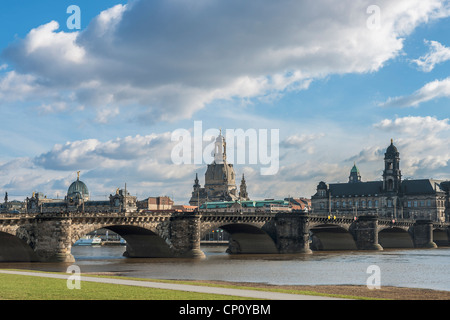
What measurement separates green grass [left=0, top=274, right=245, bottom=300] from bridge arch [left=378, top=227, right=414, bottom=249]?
431 ft

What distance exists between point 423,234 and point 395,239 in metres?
7.54

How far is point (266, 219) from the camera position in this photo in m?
106

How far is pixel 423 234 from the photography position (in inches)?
5940

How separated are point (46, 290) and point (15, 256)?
50865 mm

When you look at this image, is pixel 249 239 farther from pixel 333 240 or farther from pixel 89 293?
pixel 89 293

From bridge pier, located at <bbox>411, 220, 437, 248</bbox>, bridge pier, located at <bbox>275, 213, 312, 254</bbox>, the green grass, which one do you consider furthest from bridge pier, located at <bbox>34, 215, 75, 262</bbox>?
bridge pier, located at <bbox>411, 220, 437, 248</bbox>

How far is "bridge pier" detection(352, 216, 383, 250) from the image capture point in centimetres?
12706

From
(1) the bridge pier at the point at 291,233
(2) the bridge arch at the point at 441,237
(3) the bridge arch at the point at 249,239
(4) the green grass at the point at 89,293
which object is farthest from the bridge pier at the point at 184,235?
(2) the bridge arch at the point at 441,237

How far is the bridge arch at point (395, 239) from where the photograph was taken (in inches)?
6063

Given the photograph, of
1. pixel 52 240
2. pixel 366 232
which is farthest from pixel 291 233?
pixel 52 240

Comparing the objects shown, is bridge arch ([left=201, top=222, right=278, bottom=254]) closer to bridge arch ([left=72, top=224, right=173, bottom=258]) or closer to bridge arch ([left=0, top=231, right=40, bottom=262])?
bridge arch ([left=72, top=224, right=173, bottom=258])

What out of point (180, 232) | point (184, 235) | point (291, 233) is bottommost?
point (291, 233)

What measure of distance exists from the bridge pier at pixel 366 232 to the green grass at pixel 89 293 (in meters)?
102

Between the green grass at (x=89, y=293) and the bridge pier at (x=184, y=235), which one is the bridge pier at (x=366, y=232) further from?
the green grass at (x=89, y=293)
